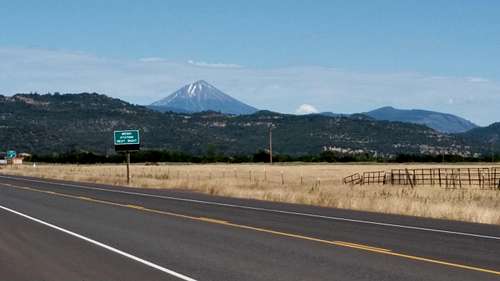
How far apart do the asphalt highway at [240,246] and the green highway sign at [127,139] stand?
3296 centimetres

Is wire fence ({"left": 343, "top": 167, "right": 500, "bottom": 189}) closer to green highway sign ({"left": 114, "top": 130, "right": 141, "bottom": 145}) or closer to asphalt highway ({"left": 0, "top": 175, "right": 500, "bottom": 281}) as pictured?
green highway sign ({"left": 114, "top": 130, "right": 141, "bottom": 145})

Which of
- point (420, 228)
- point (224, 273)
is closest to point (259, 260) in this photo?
point (224, 273)

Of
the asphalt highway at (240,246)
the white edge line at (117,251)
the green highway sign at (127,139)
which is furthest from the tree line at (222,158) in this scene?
the white edge line at (117,251)

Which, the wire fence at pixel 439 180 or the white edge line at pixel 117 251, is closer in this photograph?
the white edge line at pixel 117 251

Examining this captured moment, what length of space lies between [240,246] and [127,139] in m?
44.2

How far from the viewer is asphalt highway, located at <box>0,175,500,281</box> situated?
12.0 m

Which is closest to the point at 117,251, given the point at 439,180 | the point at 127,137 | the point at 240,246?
the point at 240,246

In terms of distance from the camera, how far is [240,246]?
15.4 meters

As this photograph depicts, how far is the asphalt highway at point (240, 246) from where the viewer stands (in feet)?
39.3

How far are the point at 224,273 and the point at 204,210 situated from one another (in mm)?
14130

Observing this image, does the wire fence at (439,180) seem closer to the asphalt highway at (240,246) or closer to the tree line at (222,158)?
the asphalt highway at (240,246)

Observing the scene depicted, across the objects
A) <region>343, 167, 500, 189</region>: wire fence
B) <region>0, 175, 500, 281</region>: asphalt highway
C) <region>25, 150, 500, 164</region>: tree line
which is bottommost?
<region>0, 175, 500, 281</region>: asphalt highway

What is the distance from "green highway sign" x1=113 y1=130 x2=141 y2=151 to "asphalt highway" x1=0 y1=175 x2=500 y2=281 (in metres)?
33.0

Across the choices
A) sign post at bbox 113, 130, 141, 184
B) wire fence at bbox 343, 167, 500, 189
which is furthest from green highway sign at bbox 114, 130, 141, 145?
wire fence at bbox 343, 167, 500, 189
